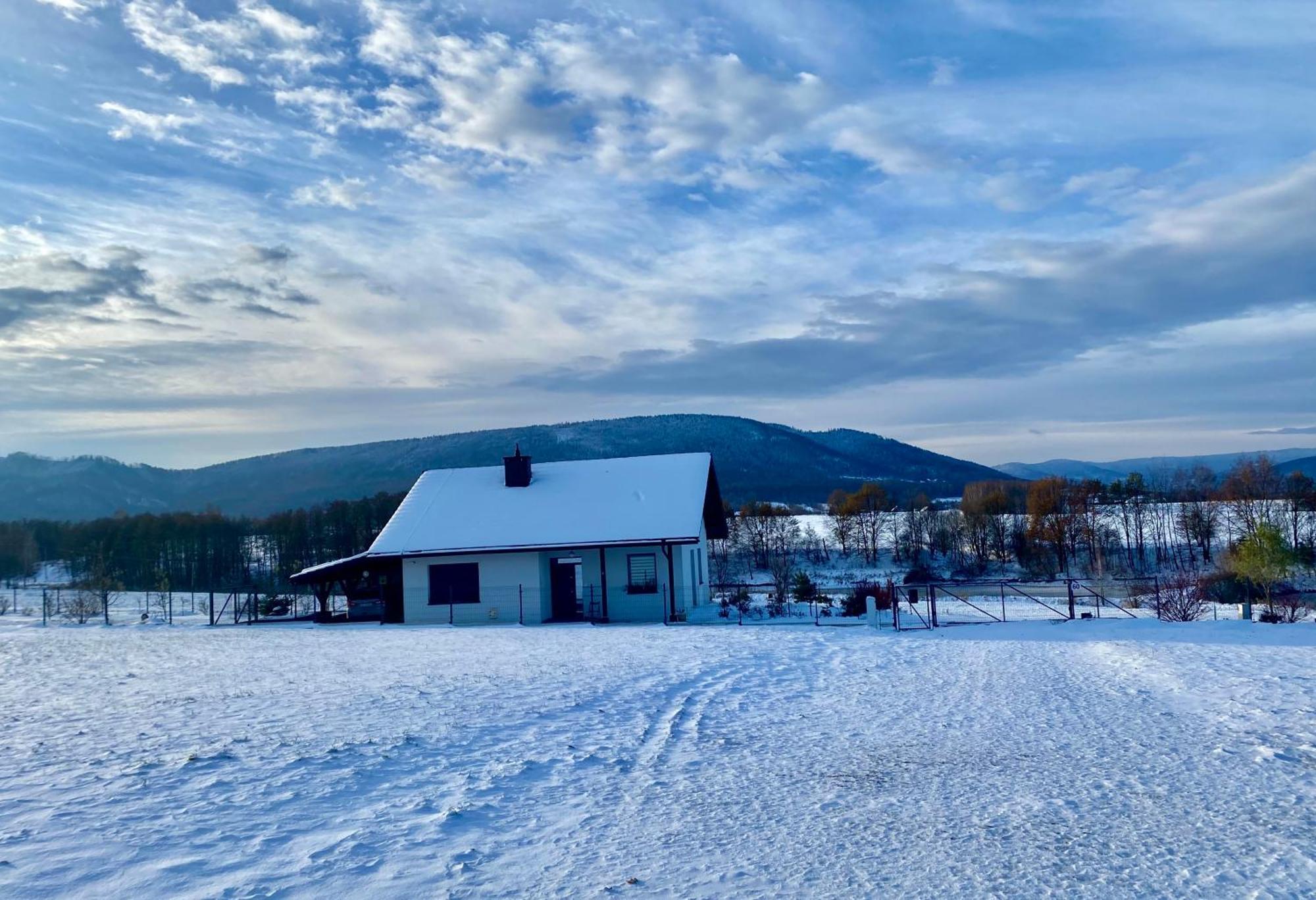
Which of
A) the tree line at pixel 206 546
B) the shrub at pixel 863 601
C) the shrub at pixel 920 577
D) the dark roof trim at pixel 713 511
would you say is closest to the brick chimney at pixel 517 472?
the dark roof trim at pixel 713 511

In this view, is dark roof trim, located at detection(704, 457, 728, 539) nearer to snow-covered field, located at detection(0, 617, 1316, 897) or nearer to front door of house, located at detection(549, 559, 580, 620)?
front door of house, located at detection(549, 559, 580, 620)

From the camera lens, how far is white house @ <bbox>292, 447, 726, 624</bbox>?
89.5 feet

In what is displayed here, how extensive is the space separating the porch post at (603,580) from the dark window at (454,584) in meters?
3.61

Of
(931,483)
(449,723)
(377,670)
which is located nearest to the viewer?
(449,723)

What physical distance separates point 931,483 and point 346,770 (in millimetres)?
126155

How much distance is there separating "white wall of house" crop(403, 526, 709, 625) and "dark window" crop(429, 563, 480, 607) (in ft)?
0.40

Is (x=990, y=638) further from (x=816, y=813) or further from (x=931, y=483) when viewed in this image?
(x=931, y=483)

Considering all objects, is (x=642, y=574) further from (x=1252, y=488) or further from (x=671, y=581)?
(x=1252, y=488)

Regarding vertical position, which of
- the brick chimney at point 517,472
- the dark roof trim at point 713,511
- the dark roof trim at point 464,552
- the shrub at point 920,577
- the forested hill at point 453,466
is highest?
the forested hill at point 453,466

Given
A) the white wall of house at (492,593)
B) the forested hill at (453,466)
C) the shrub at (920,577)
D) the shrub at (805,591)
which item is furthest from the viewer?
the forested hill at (453,466)

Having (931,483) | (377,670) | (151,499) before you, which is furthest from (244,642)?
(151,499)

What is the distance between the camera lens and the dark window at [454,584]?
1106 inches

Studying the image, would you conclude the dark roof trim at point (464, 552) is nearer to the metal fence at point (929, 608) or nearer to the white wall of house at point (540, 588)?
the white wall of house at point (540, 588)

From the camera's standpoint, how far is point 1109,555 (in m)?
57.5
